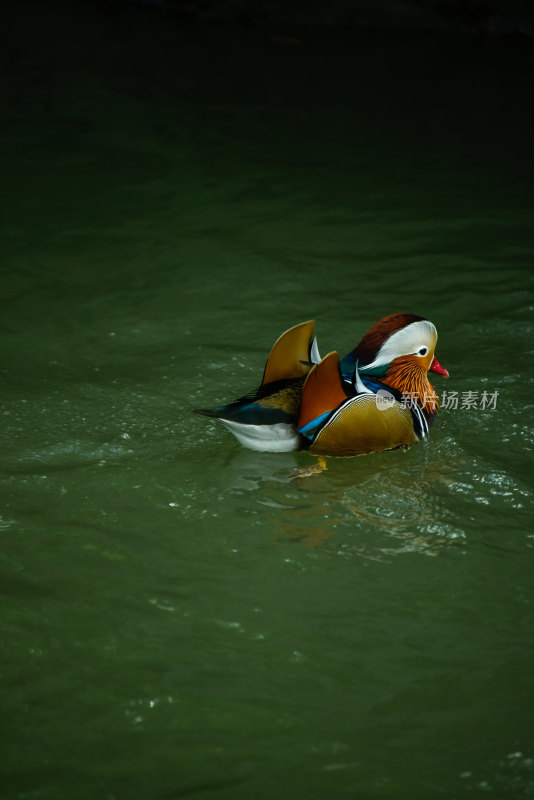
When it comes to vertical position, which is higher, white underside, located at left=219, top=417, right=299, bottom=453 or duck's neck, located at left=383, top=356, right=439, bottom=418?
duck's neck, located at left=383, top=356, right=439, bottom=418

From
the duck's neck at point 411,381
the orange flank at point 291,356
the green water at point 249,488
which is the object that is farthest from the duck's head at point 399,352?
the green water at point 249,488

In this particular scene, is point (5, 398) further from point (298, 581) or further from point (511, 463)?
point (511, 463)

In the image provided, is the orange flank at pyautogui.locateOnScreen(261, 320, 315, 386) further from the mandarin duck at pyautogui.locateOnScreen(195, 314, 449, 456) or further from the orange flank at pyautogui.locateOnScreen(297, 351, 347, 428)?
the orange flank at pyautogui.locateOnScreen(297, 351, 347, 428)

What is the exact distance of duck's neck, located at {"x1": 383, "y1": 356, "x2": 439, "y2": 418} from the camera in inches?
151

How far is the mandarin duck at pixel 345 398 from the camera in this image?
3596mm

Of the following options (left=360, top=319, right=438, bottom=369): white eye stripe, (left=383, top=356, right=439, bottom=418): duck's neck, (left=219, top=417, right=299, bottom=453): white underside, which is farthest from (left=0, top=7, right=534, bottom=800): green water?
(left=360, top=319, right=438, bottom=369): white eye stripe

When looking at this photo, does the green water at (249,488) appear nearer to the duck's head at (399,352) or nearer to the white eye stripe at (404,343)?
the duck's head at (399,352)

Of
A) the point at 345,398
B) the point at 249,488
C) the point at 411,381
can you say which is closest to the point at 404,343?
the point at 411,381

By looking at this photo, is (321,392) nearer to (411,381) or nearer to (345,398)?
(345,398)

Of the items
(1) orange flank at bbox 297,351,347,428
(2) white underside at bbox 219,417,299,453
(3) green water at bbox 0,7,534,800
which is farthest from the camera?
(2) white underside at bbox 219,417,299,453

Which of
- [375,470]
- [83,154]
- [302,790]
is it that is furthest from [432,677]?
[83,154]

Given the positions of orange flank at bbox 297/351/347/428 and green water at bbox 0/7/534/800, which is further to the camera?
orange flank at bbox 297/351/347/428

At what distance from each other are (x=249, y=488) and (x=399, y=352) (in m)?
0.88

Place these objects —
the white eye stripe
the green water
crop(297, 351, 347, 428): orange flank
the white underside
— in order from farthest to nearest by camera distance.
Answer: the white eye stripe → the white underside → crop(297, 351, 347, 428): orange flank → the green water
